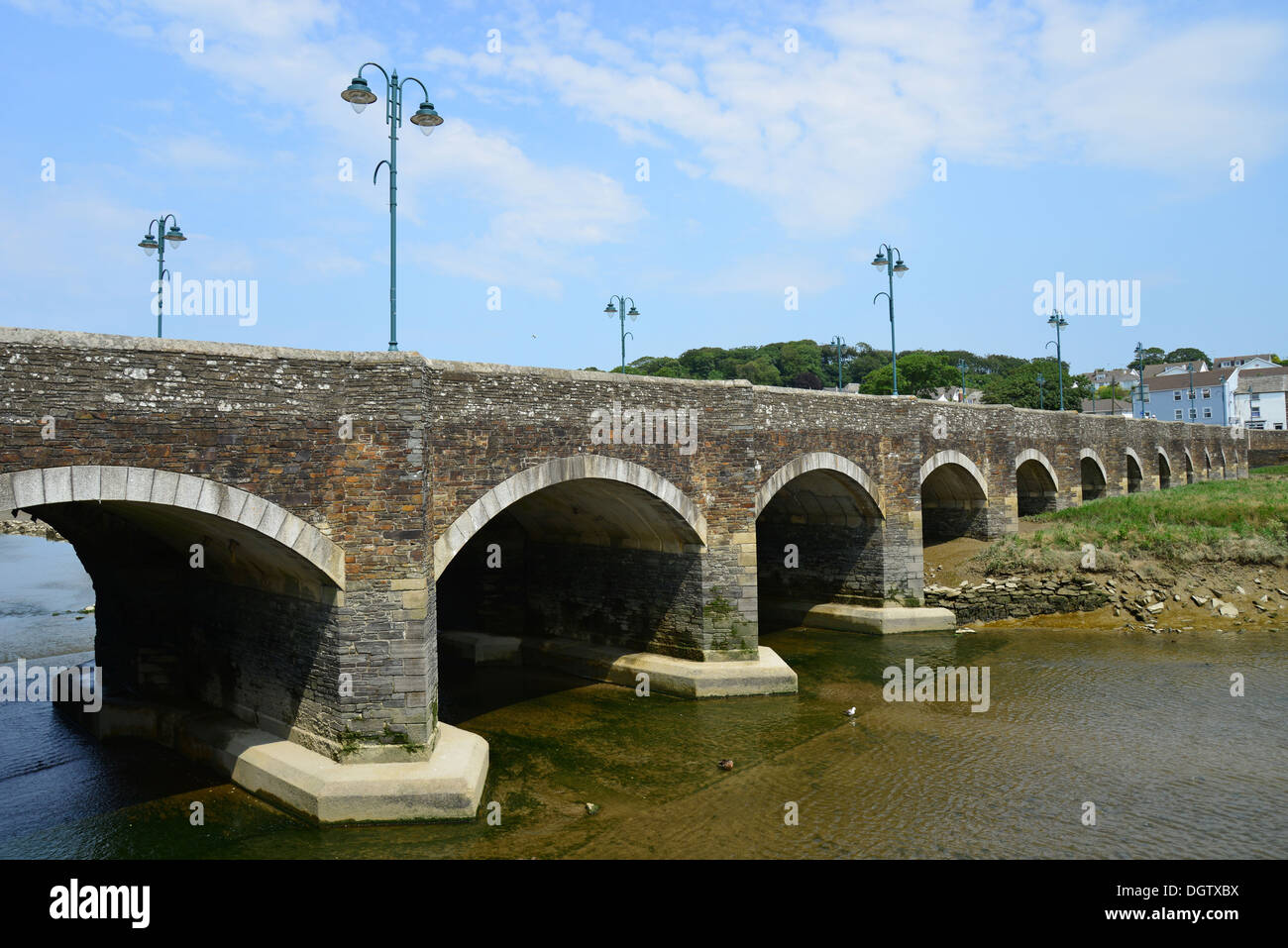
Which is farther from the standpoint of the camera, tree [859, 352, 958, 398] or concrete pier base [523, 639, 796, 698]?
tree [859, 352, 958, 398]

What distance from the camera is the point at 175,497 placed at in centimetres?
1016

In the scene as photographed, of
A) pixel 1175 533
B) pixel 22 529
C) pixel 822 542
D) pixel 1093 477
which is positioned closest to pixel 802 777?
pixel 822 542

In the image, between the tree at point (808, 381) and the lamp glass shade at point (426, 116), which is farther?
the tree at point (808, 381)

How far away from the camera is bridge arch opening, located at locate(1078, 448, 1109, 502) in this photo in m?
38.1

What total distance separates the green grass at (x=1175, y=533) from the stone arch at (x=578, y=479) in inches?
513

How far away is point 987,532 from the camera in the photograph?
28172 mm

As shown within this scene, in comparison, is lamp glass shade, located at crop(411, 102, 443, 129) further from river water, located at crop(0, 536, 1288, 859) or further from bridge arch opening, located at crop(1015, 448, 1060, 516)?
bridge arch opening, located at crop(1015, 448, 1060, 516)

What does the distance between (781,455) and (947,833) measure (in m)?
10.2

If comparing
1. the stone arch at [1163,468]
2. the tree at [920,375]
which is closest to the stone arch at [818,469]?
the stone arch at [1163,468]

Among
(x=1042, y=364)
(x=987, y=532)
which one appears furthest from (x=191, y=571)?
(x=1042, y=364)

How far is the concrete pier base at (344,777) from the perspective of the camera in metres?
10.9

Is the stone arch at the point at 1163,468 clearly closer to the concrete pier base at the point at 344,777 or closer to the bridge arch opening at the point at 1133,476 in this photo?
the bridge arch opening at the point at 1133,476

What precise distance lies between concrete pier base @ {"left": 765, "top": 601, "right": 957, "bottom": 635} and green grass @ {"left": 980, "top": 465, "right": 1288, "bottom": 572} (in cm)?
399

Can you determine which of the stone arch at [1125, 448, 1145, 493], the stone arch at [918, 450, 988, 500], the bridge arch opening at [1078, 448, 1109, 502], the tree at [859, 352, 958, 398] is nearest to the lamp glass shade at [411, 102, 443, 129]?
the stone arch at [918, 450, 988, 500]
